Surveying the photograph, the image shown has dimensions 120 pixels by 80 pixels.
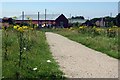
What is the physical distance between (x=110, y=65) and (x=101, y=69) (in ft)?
3.41

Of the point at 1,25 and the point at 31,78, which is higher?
the point at 1,25

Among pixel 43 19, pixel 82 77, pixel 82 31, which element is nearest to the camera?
pixel 82 77

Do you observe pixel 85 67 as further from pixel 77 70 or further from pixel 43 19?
pixel 43 19

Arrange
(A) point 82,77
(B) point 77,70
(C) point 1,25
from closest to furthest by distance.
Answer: (A) point 82,77
(B) point 77,70
(C) point 1,25

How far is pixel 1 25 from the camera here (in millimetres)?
12125

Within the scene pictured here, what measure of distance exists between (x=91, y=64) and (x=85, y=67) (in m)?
0.77

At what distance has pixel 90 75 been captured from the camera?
8969 millimetres

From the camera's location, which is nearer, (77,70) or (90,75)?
(90,75)

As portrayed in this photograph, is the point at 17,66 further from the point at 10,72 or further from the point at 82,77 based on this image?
the point at 82,77

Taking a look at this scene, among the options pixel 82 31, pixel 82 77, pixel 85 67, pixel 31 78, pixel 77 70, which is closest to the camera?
pixel 31 78

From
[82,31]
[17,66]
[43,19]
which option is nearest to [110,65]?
[17,66]

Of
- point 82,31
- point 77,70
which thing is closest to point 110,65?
point 77,70

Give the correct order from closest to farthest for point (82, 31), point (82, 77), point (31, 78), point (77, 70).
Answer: point (31, 78) → point (82, 77) → point (77, 70) → point (82, 31)

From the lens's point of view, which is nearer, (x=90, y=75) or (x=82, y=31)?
(x=90, y=75)
